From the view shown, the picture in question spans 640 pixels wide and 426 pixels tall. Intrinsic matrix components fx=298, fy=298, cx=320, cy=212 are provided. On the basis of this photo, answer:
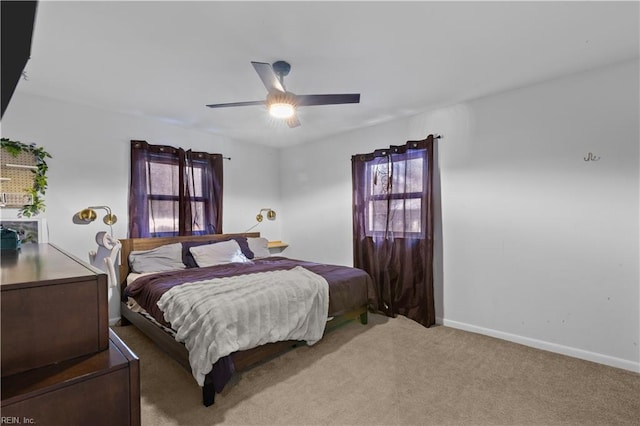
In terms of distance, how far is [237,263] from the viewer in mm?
3516

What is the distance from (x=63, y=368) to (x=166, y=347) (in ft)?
5.97

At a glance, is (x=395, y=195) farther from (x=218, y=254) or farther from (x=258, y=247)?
(x=218, y=254)

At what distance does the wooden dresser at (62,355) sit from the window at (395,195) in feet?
9.91

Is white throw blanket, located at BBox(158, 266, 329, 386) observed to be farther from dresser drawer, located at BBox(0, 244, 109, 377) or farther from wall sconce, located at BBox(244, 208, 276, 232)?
wall sconce, located at BBox(244, 208, 276, 232)

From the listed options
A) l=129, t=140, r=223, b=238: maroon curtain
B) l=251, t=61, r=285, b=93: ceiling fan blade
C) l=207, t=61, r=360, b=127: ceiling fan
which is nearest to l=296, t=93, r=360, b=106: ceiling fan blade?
l=207, t=61, r=360, b=127: ceiling fan

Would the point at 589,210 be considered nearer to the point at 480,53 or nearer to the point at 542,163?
the point at 542,163

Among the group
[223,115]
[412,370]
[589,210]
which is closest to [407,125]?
[589,210]

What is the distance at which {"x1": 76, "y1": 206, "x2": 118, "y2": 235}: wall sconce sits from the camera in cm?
305

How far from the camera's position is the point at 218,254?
3578 mm

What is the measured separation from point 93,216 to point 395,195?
3276 millimetres

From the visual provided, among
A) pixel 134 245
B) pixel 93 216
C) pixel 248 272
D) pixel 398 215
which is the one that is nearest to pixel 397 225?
pixel 398 215

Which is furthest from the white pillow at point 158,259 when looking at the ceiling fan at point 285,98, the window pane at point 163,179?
the ceiling fan at point 285,98

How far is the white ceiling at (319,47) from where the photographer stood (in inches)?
67.4

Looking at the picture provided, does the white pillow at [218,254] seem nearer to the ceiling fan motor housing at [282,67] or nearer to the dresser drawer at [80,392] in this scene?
the ceiling fan motor housing at [282,67]
